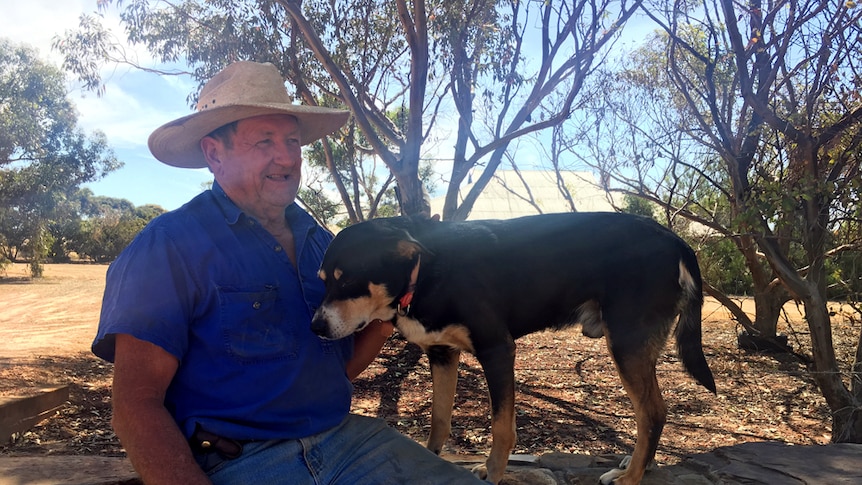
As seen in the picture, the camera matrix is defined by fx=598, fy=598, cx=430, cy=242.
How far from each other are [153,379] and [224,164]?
3.09 ft

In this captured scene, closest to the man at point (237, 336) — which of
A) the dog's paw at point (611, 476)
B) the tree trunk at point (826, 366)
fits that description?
the dog's paw at point (611, 476)

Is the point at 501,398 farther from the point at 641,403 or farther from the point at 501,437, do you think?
the point at 641,403

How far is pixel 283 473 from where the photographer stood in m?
2.08

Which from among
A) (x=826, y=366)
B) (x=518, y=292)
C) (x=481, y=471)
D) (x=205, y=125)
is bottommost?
(x=481, y=471)

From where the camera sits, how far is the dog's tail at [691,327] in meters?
3.31

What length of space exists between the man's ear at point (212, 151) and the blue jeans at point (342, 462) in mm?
1147

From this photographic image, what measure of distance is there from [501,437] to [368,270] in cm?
101

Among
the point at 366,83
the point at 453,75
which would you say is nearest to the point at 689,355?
the point at 453,75

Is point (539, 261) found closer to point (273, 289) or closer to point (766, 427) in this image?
point (273, 289)

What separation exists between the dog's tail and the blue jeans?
5.54 ft

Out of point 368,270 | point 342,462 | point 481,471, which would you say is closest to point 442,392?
point 481,471

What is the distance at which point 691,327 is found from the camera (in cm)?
338

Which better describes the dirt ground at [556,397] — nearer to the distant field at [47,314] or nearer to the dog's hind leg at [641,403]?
the distant field at [47,314]

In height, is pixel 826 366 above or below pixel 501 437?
above
